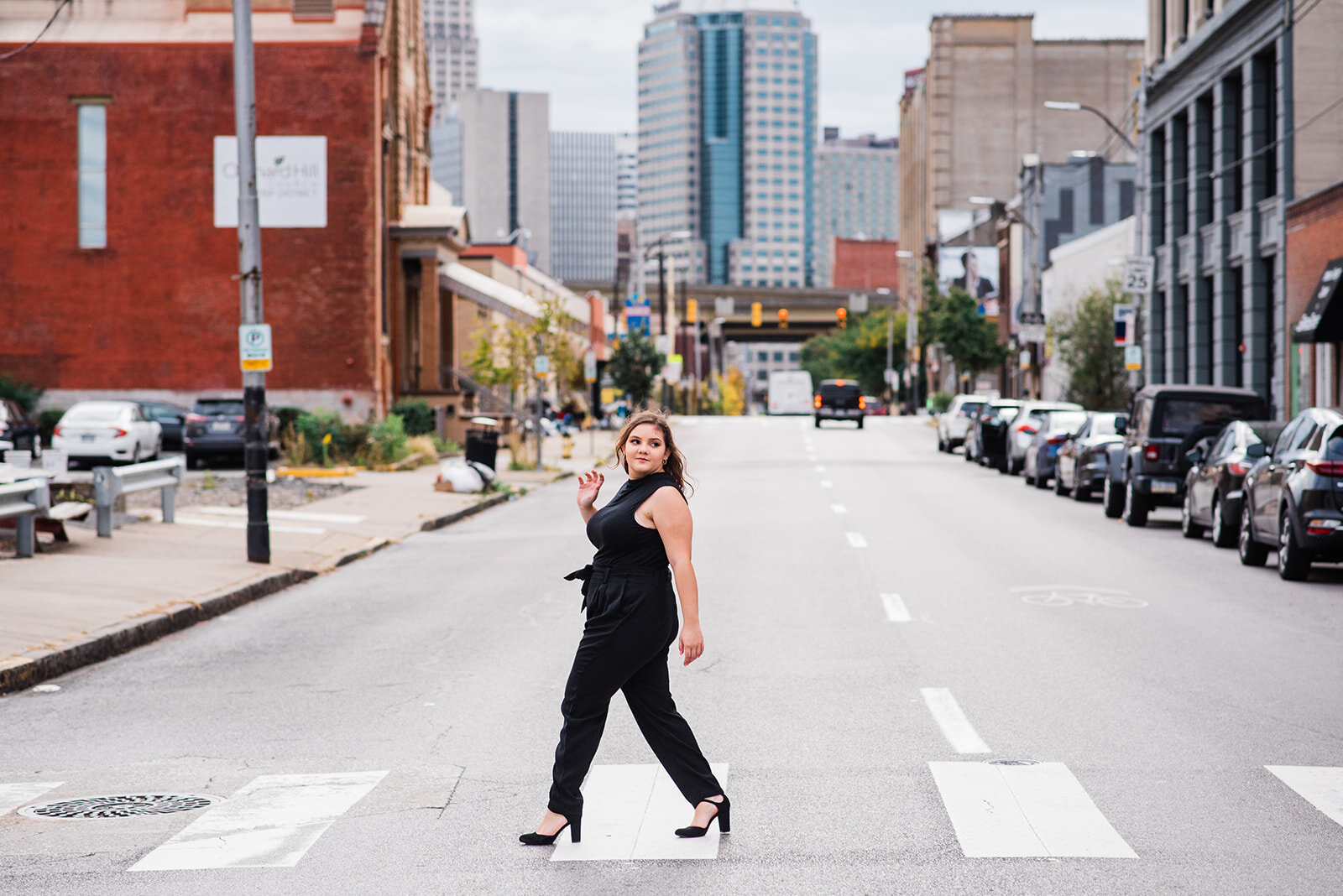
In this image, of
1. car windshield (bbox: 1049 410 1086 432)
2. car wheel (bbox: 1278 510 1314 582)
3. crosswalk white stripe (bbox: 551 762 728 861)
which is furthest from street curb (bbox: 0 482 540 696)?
car windshield (bbox: 1049 410 1086 432)

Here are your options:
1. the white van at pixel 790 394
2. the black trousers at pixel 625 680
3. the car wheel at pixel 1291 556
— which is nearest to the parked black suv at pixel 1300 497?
the car wheel at pixel 1291 556

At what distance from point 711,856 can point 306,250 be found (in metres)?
37.9

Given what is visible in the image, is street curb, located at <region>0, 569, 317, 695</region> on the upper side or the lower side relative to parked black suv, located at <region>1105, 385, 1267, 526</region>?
lower

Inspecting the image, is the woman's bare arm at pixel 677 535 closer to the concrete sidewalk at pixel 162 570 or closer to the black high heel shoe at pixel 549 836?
the black high heel shoe at pixel 549 836

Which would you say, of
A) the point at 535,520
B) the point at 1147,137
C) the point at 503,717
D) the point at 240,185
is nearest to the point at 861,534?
the point at 535,520

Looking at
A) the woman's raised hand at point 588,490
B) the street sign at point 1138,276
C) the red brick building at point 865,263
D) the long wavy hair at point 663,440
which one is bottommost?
the woman's raised hand at point 588,490

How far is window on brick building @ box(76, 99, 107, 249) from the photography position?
141 ft

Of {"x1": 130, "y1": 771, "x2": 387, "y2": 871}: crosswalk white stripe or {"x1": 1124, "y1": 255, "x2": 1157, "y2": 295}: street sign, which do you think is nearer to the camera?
{"x1": 130, "y1": 771, "x2": 387, "y2": 871}: crosswalk white stripe

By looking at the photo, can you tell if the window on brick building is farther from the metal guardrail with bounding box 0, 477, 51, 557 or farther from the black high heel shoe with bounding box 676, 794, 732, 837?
the black high heel shoe with bounding box 676, 794, 732, 837

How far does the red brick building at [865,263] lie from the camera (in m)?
185

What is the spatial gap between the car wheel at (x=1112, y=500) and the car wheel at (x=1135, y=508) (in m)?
1.34

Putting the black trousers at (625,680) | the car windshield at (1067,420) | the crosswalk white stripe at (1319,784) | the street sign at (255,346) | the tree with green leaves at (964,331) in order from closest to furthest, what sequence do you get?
the black trousers at (625,680)
the crosswalk white stripe at (1319,784)
the street sign at (255,346)
the car windshield at (1067,420)
the tree with green leaves at (964,331)

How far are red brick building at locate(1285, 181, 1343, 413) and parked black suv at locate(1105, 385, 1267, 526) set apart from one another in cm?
1122

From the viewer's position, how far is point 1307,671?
1011cm
